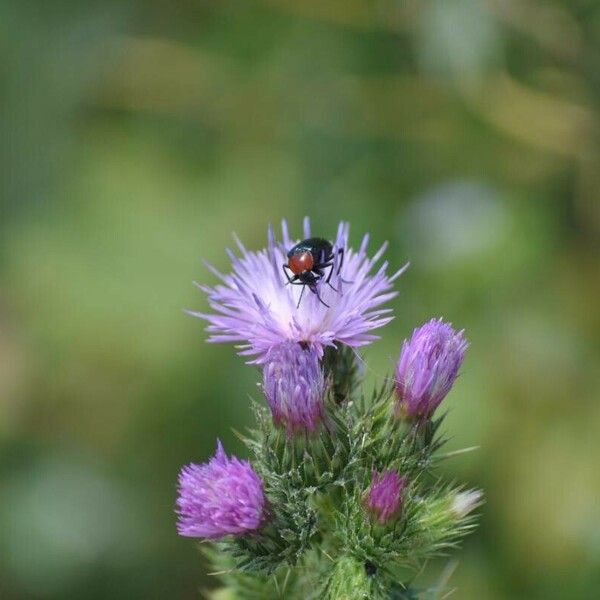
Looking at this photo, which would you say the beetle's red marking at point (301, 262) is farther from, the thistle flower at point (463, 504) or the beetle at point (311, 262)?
the thistle flower at point (463, 504)

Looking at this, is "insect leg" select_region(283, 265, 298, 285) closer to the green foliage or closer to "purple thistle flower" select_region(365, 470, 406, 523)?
the green foliage

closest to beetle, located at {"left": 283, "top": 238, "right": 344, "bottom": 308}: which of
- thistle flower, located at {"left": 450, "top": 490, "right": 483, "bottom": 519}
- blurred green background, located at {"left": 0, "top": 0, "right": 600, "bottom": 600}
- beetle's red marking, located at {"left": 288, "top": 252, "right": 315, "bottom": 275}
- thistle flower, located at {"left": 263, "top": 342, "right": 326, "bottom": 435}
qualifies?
beetle's red marking, located at {"left": 288, "top": 252, "right": 315, "bottom": 275}

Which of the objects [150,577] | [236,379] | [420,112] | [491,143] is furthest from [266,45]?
[150,577]

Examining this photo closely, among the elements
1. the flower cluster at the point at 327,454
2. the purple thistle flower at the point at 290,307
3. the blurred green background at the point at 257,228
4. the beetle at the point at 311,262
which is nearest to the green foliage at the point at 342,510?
the flower cluster at the point at 327,454

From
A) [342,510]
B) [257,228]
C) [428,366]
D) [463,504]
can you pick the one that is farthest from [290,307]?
[257,228]

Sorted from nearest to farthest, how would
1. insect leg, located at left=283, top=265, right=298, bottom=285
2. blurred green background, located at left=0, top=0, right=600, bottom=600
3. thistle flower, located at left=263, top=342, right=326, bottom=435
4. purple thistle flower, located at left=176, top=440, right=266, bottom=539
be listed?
1. purple thistle flower, located at left=176, top=440, right=266, bottom=539
2. thistle flower, located at left=263, top=342, right=326, bottom=435
3. insect leg, located at left=283, top=265, right=298, bottom=285
4. blurred green background, located at left=0, top=0, right=600, bottom=600

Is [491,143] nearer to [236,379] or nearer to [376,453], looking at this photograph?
[236,379]

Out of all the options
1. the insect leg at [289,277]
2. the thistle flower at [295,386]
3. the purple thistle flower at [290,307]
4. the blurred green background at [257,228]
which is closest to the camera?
the thistle flower at [295,386]
